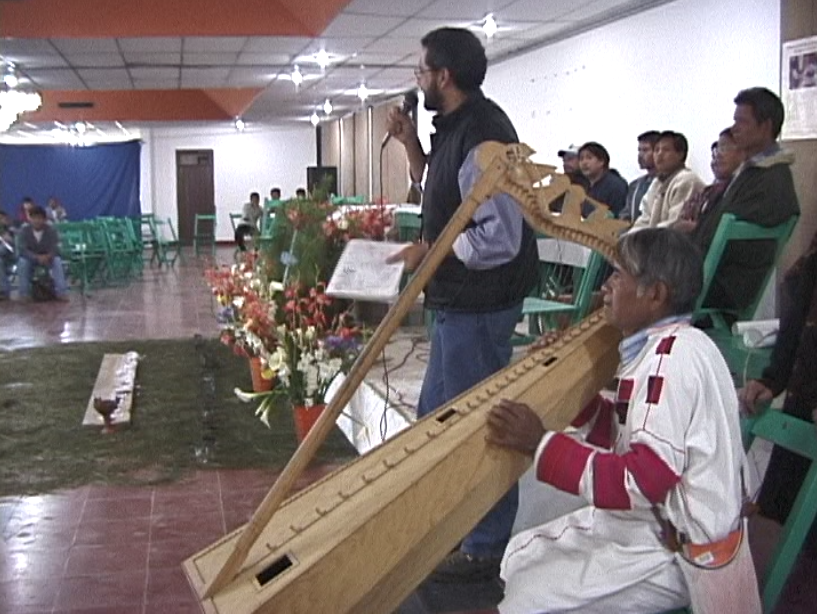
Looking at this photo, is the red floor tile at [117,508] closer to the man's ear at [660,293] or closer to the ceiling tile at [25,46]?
the man's ear at [660,293]

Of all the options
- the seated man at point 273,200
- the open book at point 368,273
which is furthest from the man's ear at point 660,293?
the seated man at point 273,200

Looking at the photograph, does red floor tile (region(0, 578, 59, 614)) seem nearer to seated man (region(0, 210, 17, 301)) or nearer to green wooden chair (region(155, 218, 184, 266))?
seated man (region(0, 210, 17, 301))

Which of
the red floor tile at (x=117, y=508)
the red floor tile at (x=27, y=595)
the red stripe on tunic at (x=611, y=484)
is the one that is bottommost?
the red floor tile at (x=27, y=595)

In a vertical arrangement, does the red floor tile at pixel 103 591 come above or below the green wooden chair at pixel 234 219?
below

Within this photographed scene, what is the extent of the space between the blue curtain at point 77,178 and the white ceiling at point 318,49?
808 cm

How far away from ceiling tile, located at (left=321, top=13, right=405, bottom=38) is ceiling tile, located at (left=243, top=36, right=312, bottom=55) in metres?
0.37

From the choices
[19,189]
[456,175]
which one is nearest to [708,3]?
[456,175]

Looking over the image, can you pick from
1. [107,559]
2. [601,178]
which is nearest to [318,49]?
[601,178]

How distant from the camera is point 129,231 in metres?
14.0

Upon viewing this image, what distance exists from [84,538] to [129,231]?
10990 mm

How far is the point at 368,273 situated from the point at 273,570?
1169 millimetres

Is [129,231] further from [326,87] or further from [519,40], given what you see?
[519,40]

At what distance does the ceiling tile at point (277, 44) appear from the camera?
8711 mm

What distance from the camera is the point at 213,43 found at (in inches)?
358
